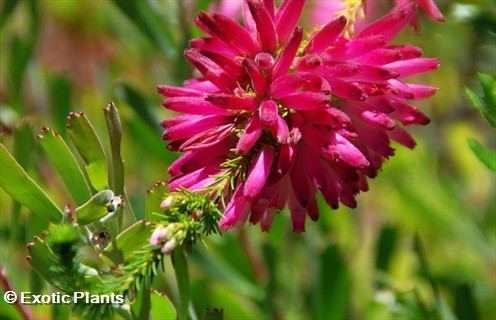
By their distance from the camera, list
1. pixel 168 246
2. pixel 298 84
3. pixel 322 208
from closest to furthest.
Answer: pixel 168 246 → pixel 298 84 → pixel 322 208

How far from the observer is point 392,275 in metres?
1.58

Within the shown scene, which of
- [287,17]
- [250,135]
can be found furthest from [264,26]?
[250,135]

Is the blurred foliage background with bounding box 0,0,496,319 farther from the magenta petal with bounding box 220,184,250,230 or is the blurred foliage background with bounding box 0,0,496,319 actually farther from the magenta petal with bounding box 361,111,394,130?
the magenta petal with bounding box 220,184,250,230

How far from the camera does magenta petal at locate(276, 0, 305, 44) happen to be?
756 mm

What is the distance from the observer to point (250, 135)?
694 mm

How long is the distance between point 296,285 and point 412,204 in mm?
312

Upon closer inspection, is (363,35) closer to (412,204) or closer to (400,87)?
(400,87)

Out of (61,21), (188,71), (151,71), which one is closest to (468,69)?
(151,71)

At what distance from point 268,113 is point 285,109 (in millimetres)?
56

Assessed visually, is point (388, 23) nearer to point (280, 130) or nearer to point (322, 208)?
point (280, 130)

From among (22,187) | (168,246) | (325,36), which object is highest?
(325,36)

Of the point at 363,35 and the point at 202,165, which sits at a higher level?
the point at 363,35

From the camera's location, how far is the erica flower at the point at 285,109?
0.71 meters

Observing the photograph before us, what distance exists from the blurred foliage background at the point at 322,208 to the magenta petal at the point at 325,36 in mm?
214
